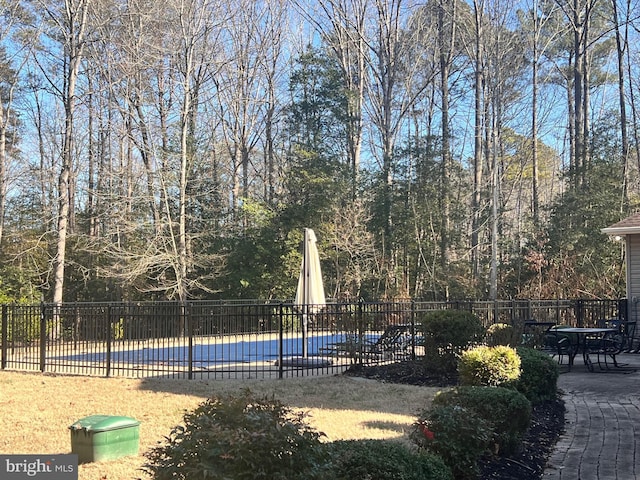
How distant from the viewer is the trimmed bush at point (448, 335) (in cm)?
974

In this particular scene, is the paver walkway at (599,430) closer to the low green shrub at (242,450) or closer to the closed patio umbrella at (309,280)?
the low green shrub at (242,450)

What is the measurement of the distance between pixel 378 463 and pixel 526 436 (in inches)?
129

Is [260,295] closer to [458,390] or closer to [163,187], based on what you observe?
[163,187]

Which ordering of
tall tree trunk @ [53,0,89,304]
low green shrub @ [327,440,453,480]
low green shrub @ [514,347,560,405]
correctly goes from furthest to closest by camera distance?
tall tree trunk @ [53,0,89,304] → low green shrub @ [514,347,560,405] → low green shrub @ [327,440,453,480]

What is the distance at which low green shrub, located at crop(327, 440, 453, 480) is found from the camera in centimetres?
334

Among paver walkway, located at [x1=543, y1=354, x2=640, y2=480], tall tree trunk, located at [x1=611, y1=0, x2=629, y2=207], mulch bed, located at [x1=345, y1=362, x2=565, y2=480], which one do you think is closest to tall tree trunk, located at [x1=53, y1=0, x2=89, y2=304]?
mulch bed, located at [x1=345, y1=362, x2=565, y2=480]

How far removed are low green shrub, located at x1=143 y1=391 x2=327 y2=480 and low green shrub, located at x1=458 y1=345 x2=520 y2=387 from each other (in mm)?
4431

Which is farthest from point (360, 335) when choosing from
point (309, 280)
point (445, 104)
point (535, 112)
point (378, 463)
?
point (535, 112)

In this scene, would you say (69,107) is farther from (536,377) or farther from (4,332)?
(536,377)

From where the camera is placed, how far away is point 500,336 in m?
9.97

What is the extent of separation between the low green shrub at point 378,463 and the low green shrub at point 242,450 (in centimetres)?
31

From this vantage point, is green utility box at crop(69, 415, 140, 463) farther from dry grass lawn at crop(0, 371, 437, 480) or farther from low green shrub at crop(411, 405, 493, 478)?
low green shrub at crop(411, 405, 493, 478)

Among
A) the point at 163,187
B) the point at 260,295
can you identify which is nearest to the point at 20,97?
the point at 163,187

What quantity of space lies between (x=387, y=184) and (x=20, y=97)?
1679 cm
